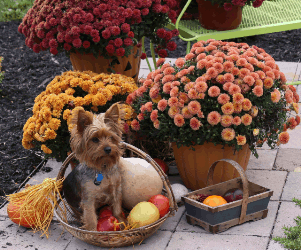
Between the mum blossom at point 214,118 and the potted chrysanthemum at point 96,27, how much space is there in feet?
4.27

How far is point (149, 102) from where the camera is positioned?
3.50 metres

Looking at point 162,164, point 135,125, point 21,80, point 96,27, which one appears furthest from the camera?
point 21,80

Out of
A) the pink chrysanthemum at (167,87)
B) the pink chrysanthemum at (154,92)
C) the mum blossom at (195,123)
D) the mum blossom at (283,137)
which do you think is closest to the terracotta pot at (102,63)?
the pink chrysanthemum at (154,92)

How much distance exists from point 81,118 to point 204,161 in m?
1.22

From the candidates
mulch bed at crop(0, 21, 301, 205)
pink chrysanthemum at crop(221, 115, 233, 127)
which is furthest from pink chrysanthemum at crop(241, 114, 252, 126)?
mulch bed at crop(0, 21, 301, 205)

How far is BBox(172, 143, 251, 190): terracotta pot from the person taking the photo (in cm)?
345

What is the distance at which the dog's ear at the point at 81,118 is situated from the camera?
2.75 metres

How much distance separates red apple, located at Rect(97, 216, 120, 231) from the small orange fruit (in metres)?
0.70

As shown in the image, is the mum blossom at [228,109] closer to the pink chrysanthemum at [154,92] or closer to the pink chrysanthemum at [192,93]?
the pink chrysanthemum at [192,93]

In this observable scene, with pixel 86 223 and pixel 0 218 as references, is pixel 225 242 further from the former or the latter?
pixel 0 218

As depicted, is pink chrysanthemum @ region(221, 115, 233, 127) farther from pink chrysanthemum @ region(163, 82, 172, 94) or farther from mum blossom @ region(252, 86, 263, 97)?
pink chrysanthemum @ region(163, 82, 172, 94)

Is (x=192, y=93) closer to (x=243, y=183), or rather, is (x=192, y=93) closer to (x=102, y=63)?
(x=243, y=183)

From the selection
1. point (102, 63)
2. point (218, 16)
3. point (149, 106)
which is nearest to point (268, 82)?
point (149, 106)

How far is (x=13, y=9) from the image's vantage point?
854 centimetres
